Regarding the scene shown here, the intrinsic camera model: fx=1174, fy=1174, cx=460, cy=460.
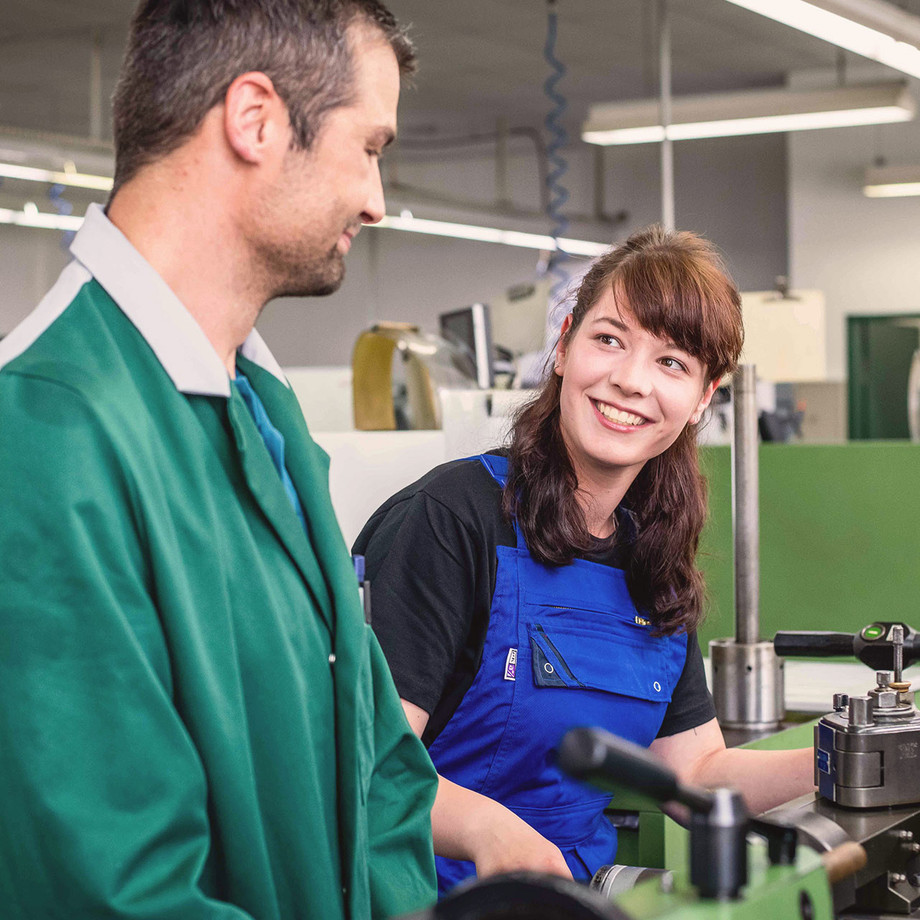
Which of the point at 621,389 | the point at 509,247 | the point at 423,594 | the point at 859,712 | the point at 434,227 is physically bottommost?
the point at 859,712

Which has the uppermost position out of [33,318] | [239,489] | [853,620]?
[33,318]

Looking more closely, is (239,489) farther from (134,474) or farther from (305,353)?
(305,353)

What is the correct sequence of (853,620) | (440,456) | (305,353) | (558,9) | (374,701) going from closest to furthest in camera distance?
1. (374,701)
2. (440,456)
3. (853,620)
4. (558,9)
5. (305,353)

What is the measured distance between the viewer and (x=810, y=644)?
5.04 feet

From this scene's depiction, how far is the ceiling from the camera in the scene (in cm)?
721

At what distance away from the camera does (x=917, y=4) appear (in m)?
7.28

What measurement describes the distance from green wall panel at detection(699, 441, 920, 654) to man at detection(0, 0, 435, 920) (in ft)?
5.61

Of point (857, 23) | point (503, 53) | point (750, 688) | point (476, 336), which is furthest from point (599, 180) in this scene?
point (750, 688)

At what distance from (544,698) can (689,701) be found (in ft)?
0.98

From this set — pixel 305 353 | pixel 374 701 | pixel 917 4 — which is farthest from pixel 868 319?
pixel 374 701

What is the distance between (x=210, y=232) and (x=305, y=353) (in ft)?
38.6

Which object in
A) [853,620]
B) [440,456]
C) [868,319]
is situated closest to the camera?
[440,456]

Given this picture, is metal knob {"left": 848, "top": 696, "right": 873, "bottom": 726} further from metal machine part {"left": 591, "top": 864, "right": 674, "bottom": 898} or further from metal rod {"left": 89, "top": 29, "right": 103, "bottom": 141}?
metal rod {"left": 89, "top": 29, "right": 103, "bottom": 141}

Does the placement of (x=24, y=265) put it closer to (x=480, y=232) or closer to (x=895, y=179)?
(x=480, y=232)
